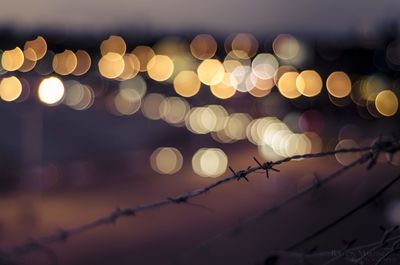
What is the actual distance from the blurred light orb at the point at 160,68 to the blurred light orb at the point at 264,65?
9686 millimetres

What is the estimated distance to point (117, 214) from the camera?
331cm

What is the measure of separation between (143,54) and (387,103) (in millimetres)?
33949

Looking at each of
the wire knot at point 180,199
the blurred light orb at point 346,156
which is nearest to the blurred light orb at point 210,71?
the blurred light orb at point 346,156

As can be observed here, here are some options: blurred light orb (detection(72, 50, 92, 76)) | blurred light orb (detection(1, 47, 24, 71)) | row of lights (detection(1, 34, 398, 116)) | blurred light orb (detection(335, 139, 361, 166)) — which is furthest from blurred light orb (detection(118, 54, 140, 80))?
blurred light orb (detection(1, 47, 24, 71))

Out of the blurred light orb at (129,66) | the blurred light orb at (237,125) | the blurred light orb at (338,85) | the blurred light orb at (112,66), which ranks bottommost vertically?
the blurred light orb at (237,125)

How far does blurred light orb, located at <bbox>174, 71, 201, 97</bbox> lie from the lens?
10330 centimetres

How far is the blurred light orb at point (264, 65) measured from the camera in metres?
101

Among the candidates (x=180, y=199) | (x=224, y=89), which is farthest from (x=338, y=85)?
(x=180, y=199)

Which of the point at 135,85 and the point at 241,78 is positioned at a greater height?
the point at 135,85

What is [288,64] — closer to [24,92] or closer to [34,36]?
[24,92]

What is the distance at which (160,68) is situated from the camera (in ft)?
344

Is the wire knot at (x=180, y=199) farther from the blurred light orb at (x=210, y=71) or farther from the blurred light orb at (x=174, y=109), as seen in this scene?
the blurred light orb at (x=210, y=71)

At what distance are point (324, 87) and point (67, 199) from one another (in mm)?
64947

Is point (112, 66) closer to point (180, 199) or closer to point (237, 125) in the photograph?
point (237, 125)
